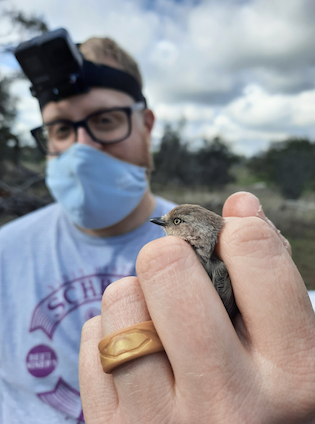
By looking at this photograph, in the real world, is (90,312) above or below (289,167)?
above

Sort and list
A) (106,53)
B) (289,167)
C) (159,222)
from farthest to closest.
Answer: (289,167), (106,53), (159,222)

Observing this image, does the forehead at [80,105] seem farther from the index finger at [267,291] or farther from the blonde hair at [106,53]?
the index finger at [267,291]

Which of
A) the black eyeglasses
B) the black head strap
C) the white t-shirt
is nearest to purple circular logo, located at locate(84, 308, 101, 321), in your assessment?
the white t-shirt

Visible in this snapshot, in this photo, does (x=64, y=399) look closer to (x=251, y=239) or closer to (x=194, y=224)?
(x=194, y=224)

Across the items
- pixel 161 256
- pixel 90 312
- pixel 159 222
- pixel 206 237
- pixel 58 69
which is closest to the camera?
pixel 161 256

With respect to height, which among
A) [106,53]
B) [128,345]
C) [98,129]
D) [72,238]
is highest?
[106,53]

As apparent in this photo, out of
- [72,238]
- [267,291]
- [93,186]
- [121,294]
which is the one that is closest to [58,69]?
[93,186]

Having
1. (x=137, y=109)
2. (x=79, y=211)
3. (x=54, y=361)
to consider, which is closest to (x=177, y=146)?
(x=137, y=109)

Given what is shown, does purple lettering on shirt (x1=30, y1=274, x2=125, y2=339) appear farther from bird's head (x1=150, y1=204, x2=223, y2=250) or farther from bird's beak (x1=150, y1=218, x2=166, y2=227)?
bird's head (x1=150, y1=204, x2=223, y2=250)
